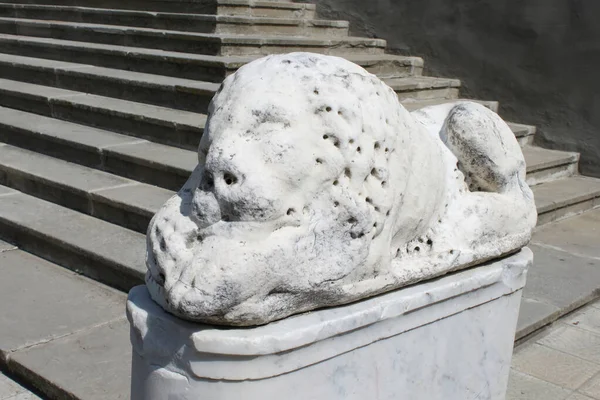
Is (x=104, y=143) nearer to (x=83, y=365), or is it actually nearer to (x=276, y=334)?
(x=83, y=365)

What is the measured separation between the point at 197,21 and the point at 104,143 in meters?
1.80

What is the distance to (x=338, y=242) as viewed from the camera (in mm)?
1880

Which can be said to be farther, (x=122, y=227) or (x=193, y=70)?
(x=193, y=70)

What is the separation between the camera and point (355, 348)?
198 cm

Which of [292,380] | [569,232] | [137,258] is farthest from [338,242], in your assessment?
[569,232]

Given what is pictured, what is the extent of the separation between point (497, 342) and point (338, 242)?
881mm

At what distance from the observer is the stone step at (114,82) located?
5266 mm

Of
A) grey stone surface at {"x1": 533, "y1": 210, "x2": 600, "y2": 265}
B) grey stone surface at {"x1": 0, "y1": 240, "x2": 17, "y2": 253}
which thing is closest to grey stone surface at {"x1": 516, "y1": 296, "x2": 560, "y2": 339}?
grey stone surface at {"x1": 533, "y1": 210, "x2": 600, "y2": 265}

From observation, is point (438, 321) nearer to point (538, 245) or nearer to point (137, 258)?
point (137, 258)

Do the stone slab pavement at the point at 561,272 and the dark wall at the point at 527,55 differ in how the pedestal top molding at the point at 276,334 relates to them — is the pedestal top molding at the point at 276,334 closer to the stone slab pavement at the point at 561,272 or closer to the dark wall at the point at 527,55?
the stone slab pavement at the point at 561,272

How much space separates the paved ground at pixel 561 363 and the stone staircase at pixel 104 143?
159mm

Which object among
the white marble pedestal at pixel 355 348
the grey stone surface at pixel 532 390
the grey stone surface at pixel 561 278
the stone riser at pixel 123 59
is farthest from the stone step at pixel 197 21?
the white marble pedestal at pixel 355 348

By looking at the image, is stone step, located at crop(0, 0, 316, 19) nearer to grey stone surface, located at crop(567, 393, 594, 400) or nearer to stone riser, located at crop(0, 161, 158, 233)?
stone riser, located at crop(0, 161, 158, 233)

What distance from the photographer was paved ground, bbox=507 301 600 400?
308 cm
